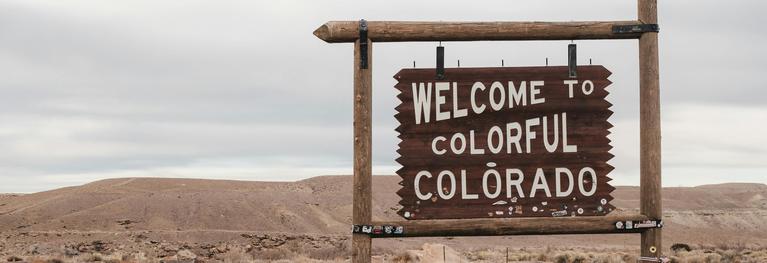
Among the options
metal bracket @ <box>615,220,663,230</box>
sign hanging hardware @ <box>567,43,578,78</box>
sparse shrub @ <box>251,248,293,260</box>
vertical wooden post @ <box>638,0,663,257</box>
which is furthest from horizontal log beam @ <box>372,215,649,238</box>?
sparse shrub @ <box>251,248,293,260</box>

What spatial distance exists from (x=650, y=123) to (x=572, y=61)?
4.21 feet

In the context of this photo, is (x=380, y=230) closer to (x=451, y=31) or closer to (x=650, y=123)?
(x=451, y=31)

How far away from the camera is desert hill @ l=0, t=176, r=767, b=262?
3544cm

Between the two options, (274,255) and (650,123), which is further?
(274,255)

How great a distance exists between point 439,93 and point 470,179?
112 centimetres

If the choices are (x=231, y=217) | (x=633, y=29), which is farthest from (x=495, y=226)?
(x=231, y=217)

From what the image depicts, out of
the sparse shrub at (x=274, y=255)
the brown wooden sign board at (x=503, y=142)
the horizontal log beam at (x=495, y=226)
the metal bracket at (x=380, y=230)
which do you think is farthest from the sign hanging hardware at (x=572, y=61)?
the sparse shrub at (x=274, y=255)

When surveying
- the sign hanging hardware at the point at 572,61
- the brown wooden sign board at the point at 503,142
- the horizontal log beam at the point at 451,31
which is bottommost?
the brown wooden sign board at the point at 503,142

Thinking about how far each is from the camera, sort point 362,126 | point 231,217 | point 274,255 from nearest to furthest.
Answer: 1. point 362,126
2. point 274,255
3. point 231,217

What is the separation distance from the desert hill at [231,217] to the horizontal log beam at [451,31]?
22.2 metres

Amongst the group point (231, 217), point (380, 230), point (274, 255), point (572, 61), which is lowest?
point (274, 255)

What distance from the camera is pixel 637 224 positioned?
1048 centimetres

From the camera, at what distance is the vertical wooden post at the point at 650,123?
1045 centimetres

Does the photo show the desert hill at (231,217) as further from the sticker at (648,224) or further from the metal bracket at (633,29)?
the metal bracket at (633,29)
